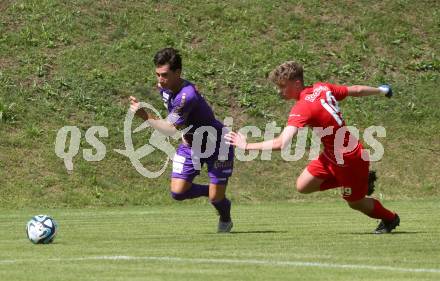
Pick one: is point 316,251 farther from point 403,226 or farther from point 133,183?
point 133,183

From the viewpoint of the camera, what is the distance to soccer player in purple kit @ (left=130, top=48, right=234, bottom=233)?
46.0 ft

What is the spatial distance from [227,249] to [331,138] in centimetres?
251

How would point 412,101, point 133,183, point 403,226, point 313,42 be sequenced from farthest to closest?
point 313,42, point 412,101, point 133,183, point 403,226

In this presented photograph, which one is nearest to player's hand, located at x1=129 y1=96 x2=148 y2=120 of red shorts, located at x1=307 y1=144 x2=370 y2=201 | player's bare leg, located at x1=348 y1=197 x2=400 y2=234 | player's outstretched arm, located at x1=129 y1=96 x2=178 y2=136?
player's outstretched arm, located at x1=129 y1=96 x2=178 y2=136

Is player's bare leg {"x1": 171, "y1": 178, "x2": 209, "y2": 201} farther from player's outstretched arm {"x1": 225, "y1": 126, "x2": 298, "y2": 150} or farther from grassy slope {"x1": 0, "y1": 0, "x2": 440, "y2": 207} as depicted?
grassy slope {"x1": 0, "y1": 0, "x2": 440, "y2": 207}

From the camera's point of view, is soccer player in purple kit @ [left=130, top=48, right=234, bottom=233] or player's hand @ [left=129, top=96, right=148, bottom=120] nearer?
player's hand @ [left=129, top=96, right=148, bottom=120]

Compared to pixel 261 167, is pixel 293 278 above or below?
above

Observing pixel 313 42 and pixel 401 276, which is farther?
pixel 313 42

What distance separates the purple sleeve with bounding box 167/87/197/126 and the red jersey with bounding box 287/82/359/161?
1.55m

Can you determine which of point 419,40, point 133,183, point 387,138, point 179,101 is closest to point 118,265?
point 179,101

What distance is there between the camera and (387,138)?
92.5 ft

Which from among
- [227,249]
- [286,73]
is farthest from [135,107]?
[227,249]

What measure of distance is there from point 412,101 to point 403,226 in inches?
601

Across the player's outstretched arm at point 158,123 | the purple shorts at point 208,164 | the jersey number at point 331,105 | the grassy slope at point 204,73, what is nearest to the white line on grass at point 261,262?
the player's outstretched arm at point 158,123
